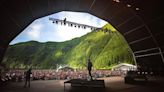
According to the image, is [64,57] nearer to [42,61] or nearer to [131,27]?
[42,61]

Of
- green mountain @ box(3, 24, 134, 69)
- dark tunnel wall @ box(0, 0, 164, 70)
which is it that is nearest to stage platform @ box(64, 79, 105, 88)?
dark tunnel wall @ box(0, 0, 164, 70)

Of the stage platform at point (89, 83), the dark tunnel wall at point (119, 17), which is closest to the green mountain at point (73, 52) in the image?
the dark tunnel wall at point (119, 17)

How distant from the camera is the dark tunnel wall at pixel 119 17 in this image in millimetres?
18172

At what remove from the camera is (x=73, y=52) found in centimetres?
14625

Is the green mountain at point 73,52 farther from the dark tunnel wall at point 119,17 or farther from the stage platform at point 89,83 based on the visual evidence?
the stage platform at point 89,83

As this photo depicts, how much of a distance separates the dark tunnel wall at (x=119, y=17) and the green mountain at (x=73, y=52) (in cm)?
5972

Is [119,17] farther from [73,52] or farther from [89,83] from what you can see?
[73,52]

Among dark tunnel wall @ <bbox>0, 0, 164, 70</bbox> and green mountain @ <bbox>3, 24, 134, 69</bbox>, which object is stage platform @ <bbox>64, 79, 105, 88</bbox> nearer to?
dark tunnel wall @ <bbox>0, 0, 164, 70</bbox>

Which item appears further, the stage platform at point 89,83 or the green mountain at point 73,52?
the green mountain at point 73,52

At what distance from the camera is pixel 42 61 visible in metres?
134

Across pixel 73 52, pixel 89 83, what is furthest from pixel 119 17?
pixel 73 52

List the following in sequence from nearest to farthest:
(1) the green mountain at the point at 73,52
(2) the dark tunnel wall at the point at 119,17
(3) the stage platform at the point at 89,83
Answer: (3) the stage platform at the point at 89,83 → (2) the dark tunnel wall at the point at 119,17 → (1) the green mountain at the point at 73,52

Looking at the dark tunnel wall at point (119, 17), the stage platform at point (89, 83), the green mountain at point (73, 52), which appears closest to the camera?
the stage platform at point (89, 83)

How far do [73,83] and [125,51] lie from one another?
8123 centimetres
